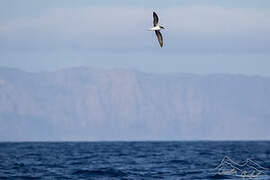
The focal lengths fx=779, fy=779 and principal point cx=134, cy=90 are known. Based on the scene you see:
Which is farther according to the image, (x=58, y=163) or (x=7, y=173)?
(x=58, y=163)

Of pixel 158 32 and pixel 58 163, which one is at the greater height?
pixel 158 32

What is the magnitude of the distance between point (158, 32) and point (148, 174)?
19.6 meters

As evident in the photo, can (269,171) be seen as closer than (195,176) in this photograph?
No

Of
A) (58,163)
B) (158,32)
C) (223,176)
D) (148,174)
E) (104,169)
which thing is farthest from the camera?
(58,163)

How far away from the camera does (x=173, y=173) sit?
58000mm

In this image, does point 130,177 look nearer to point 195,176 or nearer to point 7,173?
point 195,176

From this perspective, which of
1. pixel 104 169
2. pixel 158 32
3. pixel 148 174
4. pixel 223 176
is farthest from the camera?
pixel 104 169

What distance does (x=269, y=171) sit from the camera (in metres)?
59.5

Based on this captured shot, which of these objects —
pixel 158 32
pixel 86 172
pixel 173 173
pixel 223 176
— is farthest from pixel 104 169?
pixel 158 32

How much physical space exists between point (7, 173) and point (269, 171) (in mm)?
19981

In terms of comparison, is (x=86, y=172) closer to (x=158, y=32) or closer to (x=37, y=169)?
(x=37, y=169)

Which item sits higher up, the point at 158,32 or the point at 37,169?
the point at 158,32

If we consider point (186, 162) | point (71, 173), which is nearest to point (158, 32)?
point (71, 173)

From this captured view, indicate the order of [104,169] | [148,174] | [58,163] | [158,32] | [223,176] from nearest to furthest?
[158,32], [223,176], [148,174], [104,169], [58,163]
